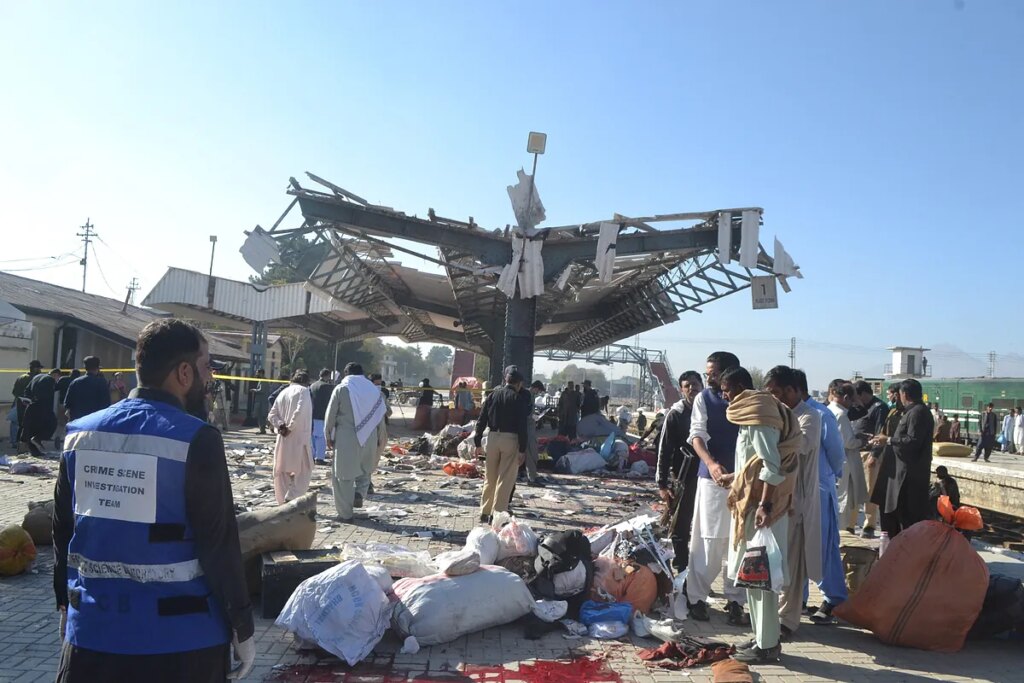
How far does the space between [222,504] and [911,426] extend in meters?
5.95

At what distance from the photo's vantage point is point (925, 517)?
6.23 meters

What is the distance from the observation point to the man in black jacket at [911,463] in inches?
242

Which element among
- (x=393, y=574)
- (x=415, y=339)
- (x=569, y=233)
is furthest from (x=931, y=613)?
(x=415, y=339)

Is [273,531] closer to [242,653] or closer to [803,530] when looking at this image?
[242,653]

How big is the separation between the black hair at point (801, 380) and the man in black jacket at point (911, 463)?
81.8 inches

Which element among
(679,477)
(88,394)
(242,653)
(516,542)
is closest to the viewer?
(242,653)

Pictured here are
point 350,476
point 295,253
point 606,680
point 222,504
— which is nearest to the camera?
point 222,504

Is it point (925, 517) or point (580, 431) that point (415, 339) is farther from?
point (925, 517)

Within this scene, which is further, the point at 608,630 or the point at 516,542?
the point at 516,542

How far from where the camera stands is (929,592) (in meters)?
4.41

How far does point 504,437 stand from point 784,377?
11.4ft

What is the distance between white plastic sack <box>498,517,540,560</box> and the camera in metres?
5.05

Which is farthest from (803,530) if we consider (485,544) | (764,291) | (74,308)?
(74,308)

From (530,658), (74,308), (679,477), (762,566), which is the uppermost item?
(74,308)
